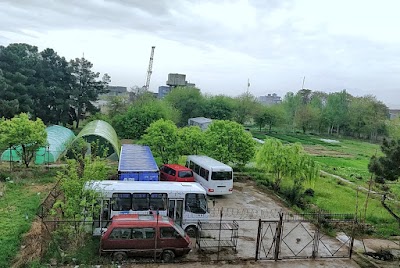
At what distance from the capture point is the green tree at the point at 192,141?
26.5 m

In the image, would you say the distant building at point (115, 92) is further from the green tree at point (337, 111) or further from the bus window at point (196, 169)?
the green tree at point (337, 111)

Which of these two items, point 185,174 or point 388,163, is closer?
point 388,163

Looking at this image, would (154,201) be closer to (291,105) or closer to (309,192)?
(309,192)

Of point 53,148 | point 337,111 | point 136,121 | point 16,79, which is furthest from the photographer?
point 337,111

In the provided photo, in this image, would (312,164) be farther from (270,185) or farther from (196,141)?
(196,141)

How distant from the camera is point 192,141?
2659cm

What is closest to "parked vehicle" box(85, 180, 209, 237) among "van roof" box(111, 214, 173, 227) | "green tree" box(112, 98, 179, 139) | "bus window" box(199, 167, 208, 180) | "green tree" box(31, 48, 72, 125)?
"van roof" box(111, 214, 173, 227)

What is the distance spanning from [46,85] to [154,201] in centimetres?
3068

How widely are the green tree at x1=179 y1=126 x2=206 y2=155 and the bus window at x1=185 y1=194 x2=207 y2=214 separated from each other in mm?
10514

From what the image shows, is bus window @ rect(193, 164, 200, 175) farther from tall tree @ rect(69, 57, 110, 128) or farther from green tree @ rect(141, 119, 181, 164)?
tall tree @ rect(69, 57, 110, 128)

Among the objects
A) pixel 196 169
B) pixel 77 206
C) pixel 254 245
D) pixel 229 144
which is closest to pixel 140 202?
pixel 77 206

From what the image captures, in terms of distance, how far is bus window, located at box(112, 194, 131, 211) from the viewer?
14719 mm

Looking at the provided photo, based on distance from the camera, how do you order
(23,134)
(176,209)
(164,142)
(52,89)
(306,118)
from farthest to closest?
(306,118)
(52,89)
(164,142)
(23,134)
(176,209)

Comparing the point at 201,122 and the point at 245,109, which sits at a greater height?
the point at 245,109
